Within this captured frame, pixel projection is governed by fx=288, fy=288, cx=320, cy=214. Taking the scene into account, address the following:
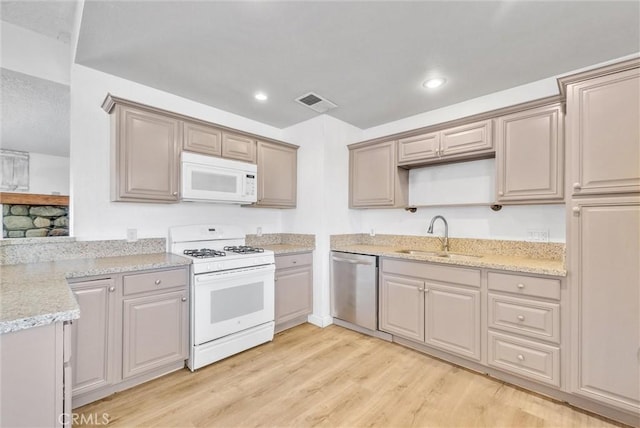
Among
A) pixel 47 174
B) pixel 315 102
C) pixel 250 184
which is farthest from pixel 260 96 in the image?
pixel 47 174

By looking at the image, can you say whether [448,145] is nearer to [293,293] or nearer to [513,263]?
[513,263]

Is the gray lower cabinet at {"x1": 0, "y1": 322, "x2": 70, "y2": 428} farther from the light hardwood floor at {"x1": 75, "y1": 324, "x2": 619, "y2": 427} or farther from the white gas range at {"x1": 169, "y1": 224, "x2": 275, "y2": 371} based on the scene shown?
the white gas range at {"x1": 169, "y1": 224, "x2": 275, "y2": 371}

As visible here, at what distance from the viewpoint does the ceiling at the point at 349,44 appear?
1.71 meters

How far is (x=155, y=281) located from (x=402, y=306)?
2.14 meters

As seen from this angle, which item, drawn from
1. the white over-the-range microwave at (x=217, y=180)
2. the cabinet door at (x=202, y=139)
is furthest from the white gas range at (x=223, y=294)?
the cabinet door at (x=202, y=139)

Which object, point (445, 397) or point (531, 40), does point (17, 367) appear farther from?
point (531, 40)

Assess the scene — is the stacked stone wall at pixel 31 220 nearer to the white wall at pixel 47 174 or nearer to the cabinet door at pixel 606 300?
the white wall at pixel 47 174

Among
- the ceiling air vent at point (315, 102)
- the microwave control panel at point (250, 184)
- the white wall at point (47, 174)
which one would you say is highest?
the ceiling air vent at point (315, 102)

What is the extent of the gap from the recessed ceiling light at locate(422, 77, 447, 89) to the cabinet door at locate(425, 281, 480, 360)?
179 centimetres

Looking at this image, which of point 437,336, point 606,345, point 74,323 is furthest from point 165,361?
point 606,345

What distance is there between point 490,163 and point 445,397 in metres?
2.11

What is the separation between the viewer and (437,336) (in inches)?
99.2

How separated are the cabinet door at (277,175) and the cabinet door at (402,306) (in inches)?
58.4

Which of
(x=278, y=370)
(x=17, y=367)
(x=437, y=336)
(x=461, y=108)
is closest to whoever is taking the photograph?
(x=17, y=367)
